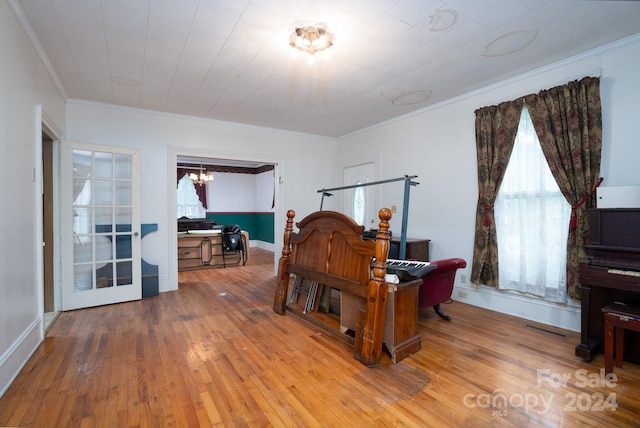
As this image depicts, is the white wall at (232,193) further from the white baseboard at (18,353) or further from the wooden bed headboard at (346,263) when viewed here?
the white baseboard at (18,353)

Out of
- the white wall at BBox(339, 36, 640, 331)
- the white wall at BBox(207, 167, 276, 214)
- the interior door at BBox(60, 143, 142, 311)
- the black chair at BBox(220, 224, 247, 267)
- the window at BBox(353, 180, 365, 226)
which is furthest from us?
the white wall at BBox(207, 167, 276, 214)

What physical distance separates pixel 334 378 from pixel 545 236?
8.42 ft

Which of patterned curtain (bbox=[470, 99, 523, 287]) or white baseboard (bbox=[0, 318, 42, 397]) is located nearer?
white baseboard (bbox=[0, 318, 42, 397])

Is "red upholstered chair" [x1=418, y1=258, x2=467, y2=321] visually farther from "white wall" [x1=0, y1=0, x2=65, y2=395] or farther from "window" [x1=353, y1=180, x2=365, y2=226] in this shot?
"white wall" [x1=0, y1=0, x2=65, y2=395]

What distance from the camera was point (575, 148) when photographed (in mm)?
2844

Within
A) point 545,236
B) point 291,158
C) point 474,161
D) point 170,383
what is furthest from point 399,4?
point 291,158

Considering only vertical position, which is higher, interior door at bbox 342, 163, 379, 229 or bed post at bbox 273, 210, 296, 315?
interior door at bbox 342, 163, 379, 229

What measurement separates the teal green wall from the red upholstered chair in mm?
6334

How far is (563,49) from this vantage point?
2.79 meters

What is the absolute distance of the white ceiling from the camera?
2213 millimetres

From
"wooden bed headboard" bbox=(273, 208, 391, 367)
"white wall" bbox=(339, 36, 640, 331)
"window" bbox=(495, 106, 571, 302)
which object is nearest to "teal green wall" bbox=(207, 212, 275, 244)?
"white wall" bbox=(339, 36, 640, 331)

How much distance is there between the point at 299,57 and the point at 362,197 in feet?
9.76

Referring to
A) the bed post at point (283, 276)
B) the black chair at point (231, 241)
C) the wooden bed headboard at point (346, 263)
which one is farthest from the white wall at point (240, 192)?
the wooden bed headboard at point (346, 263)

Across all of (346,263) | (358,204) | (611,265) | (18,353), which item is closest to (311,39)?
(346,263)
